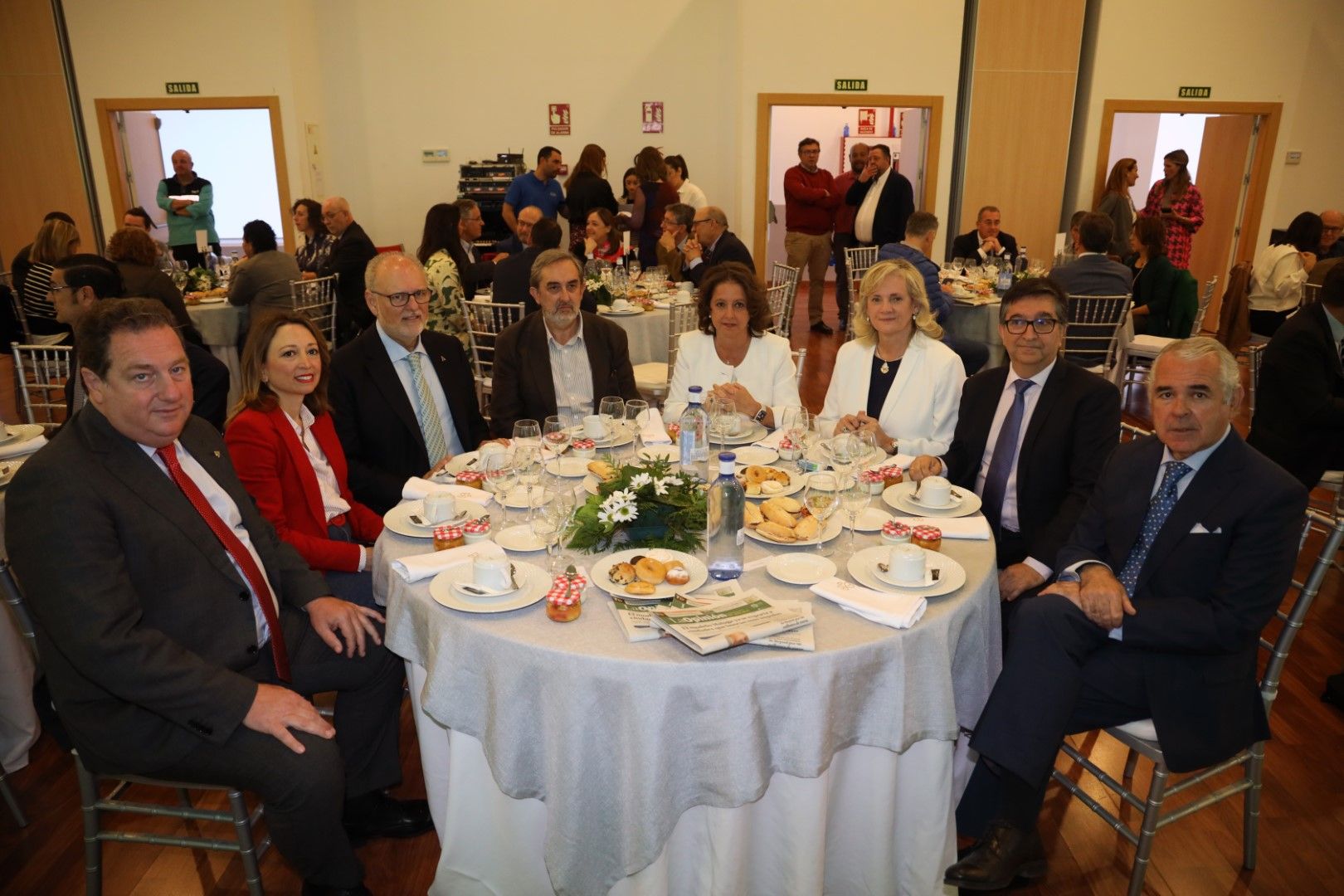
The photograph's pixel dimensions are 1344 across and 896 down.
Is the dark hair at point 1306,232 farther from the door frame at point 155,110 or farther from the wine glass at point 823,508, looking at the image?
the door frame at point 155,110

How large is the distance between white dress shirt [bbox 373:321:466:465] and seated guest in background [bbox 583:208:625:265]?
4230mm

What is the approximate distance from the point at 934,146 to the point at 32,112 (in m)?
9.92

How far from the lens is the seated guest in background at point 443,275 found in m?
6.44

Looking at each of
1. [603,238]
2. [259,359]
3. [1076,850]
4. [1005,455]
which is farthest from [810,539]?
[603,238]

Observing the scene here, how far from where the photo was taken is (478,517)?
263 centimetres

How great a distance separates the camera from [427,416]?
12.2 ft

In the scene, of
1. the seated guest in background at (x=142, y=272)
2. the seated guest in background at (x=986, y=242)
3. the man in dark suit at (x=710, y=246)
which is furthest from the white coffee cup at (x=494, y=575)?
the seated guest in background at (x=986, y=242)

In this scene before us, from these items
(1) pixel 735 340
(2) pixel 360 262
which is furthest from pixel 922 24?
(1) pixel 735 340

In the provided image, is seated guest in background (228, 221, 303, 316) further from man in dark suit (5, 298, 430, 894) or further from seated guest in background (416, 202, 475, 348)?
man in dark suit (5, 298, 430, 894)

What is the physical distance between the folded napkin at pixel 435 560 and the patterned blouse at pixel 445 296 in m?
4.17

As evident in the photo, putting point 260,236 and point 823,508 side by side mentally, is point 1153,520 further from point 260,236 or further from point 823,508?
point 260,236

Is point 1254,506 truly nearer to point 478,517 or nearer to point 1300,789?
point 1300,789

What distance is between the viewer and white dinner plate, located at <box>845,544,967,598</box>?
218cm

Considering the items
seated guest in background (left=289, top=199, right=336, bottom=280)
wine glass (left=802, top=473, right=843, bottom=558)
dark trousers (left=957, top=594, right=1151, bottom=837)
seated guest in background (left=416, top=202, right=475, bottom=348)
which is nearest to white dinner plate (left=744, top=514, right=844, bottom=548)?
wine glass (left=802, top=473, right=843, bottom=558)
